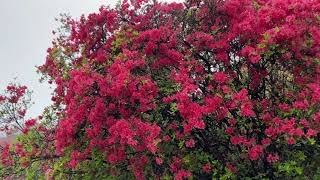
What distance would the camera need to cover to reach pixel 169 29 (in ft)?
38.5

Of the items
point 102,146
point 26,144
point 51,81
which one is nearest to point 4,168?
point 26,144

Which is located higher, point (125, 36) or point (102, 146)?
point (125, 36)

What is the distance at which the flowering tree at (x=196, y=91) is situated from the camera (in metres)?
10.2

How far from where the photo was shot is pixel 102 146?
428 inches

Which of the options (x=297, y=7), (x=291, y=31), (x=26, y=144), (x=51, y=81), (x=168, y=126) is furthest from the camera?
(x=51, y=81)

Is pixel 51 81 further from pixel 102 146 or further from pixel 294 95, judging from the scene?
pixel 294 95

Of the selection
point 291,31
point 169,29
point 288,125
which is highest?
point 169,29

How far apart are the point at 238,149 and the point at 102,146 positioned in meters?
4.24

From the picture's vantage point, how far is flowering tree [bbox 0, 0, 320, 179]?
10219 millimetres

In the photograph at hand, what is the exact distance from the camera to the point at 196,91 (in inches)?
451

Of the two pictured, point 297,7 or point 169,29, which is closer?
point 297,7

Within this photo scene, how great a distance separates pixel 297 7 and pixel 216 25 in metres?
2.29

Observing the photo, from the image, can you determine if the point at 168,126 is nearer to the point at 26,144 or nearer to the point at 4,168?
the point at 26,144

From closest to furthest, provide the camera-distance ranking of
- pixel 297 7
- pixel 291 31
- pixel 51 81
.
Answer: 1. pixel 291 31
2. pixel 297 7
3. pixel 51 81
